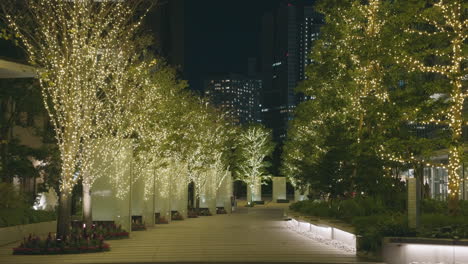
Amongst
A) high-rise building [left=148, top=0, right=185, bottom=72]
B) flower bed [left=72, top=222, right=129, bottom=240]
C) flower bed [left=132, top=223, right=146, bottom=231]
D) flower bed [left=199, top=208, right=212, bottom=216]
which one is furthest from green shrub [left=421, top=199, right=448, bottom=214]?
high-rise building [left=148, top=0, right=185, bottom=72]

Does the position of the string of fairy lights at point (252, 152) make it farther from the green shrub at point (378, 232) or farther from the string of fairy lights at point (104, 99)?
the green shrub at point (378, 232)

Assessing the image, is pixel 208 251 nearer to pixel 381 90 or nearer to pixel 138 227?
pixel 381 90

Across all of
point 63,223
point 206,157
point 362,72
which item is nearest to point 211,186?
point 206,157

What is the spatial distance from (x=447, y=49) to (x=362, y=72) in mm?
6030

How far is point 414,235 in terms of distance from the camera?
616 inches

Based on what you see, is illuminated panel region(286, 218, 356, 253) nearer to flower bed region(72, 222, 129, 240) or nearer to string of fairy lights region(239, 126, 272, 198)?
flower bed region(72, 222, 129, 240)

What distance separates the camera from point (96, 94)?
24.4 meters

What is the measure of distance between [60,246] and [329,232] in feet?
30.5

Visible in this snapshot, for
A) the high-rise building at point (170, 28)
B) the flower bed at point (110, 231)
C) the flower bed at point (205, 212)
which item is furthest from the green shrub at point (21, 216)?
the high-rise building at point (170, 28)

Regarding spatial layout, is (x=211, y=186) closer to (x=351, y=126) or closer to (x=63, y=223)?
(x=351, y=126)

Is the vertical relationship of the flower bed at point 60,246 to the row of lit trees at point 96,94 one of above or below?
below

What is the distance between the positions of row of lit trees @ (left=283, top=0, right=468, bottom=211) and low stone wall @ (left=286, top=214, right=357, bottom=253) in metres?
1.88

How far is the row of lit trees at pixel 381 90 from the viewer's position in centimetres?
1891

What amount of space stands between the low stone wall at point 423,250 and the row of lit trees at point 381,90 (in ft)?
13.1
